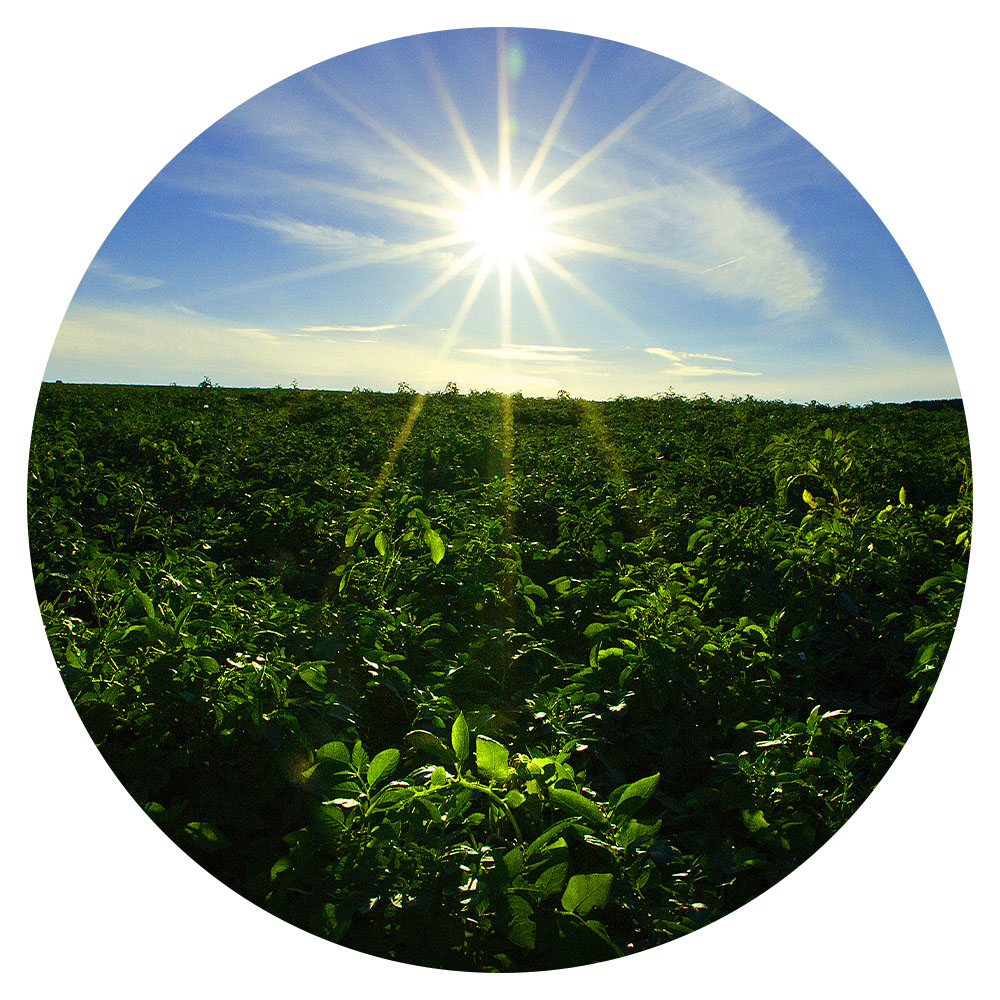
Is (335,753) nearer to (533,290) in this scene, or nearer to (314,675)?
(314,675)

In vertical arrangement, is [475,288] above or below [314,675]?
above

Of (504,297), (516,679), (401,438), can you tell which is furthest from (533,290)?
(401,438)

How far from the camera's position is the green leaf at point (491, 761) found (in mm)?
1555

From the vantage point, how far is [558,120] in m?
2.43

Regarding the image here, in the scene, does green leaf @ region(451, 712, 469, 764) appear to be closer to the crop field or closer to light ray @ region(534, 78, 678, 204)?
the crop field

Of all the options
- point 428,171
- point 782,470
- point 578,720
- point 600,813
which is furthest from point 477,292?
point 782,470

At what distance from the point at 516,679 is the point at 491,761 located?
983 millimetres

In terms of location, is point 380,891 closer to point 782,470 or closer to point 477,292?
point 477,292

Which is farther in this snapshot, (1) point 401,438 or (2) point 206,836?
(1) point 401,438

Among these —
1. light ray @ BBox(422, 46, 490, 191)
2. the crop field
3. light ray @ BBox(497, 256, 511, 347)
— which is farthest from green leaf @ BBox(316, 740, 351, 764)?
light ray @ BBox(422, 46, 490, 191)

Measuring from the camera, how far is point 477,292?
2506mm

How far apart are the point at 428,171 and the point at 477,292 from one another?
0.49m

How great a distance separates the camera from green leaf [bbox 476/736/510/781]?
1.55 meters

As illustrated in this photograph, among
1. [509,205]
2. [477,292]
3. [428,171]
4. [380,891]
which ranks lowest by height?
[380,891]
